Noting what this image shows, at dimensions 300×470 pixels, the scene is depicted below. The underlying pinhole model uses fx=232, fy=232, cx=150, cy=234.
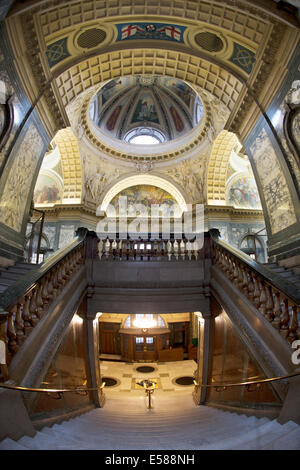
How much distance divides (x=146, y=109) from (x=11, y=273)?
72.1ft

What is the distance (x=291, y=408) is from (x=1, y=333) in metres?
3.31

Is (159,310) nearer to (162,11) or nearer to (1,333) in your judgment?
(1,333)

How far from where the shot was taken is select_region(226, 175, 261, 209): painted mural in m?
17.6

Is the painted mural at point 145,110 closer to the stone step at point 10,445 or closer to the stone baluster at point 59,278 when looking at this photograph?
the stone baluster at point 59,278

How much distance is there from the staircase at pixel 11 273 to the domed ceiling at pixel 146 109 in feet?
58.4

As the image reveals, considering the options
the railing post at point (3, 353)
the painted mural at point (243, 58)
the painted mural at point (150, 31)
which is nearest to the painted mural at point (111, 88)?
the painted mural at point (150, 31)

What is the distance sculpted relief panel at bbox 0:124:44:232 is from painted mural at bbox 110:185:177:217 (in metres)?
12.1

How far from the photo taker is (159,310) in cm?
722

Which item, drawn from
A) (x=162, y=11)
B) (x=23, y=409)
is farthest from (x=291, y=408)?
(x=162, y=11)

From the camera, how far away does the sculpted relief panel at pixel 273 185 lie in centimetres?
768

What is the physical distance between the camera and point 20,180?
7863 mm

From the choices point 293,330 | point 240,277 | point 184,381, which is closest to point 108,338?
point 184,381

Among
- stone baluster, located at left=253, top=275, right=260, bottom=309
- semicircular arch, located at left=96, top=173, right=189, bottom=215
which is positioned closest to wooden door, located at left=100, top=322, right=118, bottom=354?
semicircular arch, located at left=96, top=173, right=189, bottom=215

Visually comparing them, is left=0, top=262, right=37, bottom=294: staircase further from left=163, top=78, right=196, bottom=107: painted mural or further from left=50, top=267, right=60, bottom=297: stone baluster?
left=163, top=78, right=196, bottom=107: painted mural
